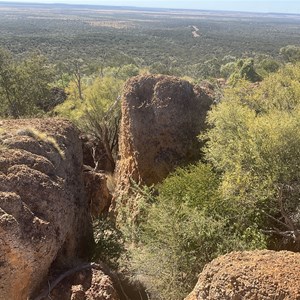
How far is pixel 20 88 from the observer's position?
29844 millimetres

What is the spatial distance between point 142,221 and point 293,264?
8045 millimetres

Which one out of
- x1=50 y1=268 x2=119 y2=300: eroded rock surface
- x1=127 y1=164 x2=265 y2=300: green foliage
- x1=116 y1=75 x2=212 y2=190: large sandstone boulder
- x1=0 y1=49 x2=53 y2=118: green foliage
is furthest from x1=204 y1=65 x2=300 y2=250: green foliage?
x1=0 y1=49 x2=53 y2=118: green foliage

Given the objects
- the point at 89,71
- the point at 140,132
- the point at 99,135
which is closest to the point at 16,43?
the point at 89,71

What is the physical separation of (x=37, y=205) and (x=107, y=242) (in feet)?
13.7

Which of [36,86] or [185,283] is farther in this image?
[36,86]

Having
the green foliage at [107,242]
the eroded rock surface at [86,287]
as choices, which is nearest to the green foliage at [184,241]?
the green foliage at [107,242]

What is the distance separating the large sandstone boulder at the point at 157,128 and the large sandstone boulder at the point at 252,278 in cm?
894

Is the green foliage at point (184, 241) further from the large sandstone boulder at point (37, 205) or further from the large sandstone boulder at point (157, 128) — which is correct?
the large sandstone boulder at point (157, 128)

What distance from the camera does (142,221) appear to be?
15945 millimetres

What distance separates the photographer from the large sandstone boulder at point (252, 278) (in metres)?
8.05

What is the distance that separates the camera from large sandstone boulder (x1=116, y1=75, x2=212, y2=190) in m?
18.0

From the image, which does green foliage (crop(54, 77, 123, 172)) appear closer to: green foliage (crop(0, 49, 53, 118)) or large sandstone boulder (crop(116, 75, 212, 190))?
large sandstone boulder (crop(116, 75, 212, 190))

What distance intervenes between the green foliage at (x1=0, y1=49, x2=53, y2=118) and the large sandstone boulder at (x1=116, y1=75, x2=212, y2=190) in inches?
504

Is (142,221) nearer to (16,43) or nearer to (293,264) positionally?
(293,264)
